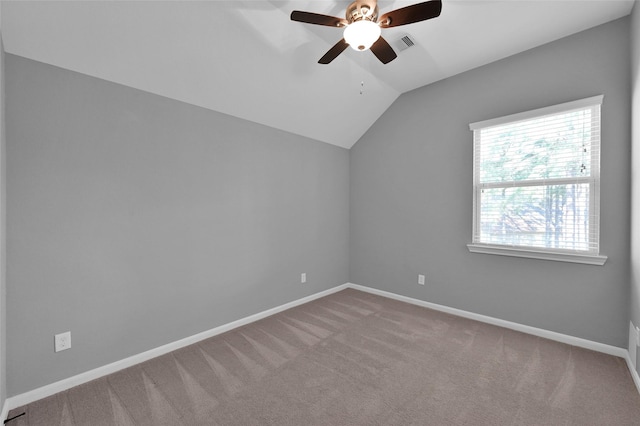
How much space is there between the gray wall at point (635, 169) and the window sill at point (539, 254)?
0.23 m

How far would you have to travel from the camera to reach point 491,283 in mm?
2967

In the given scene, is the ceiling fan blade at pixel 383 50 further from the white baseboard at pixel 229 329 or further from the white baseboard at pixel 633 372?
the white baseboard at pixel 633 372

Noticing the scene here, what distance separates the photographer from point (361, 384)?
6.43 ft

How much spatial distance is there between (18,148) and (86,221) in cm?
59

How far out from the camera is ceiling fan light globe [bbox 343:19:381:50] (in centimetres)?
174

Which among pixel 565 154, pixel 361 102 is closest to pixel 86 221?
pixel 361 102

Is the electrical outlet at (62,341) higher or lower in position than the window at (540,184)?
lower

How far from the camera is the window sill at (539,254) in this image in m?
2.35

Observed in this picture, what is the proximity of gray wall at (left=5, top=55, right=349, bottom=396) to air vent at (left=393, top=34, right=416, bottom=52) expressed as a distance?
162 centimetres

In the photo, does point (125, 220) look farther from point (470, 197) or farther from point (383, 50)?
point (470, 197)

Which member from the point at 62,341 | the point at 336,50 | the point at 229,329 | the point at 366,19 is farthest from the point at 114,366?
the point at 366,19

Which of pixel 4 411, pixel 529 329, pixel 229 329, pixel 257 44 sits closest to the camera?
pixel 4 411

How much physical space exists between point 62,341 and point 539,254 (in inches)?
162

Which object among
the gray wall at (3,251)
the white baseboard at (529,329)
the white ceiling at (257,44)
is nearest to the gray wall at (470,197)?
the white baseboard at (529,329)
